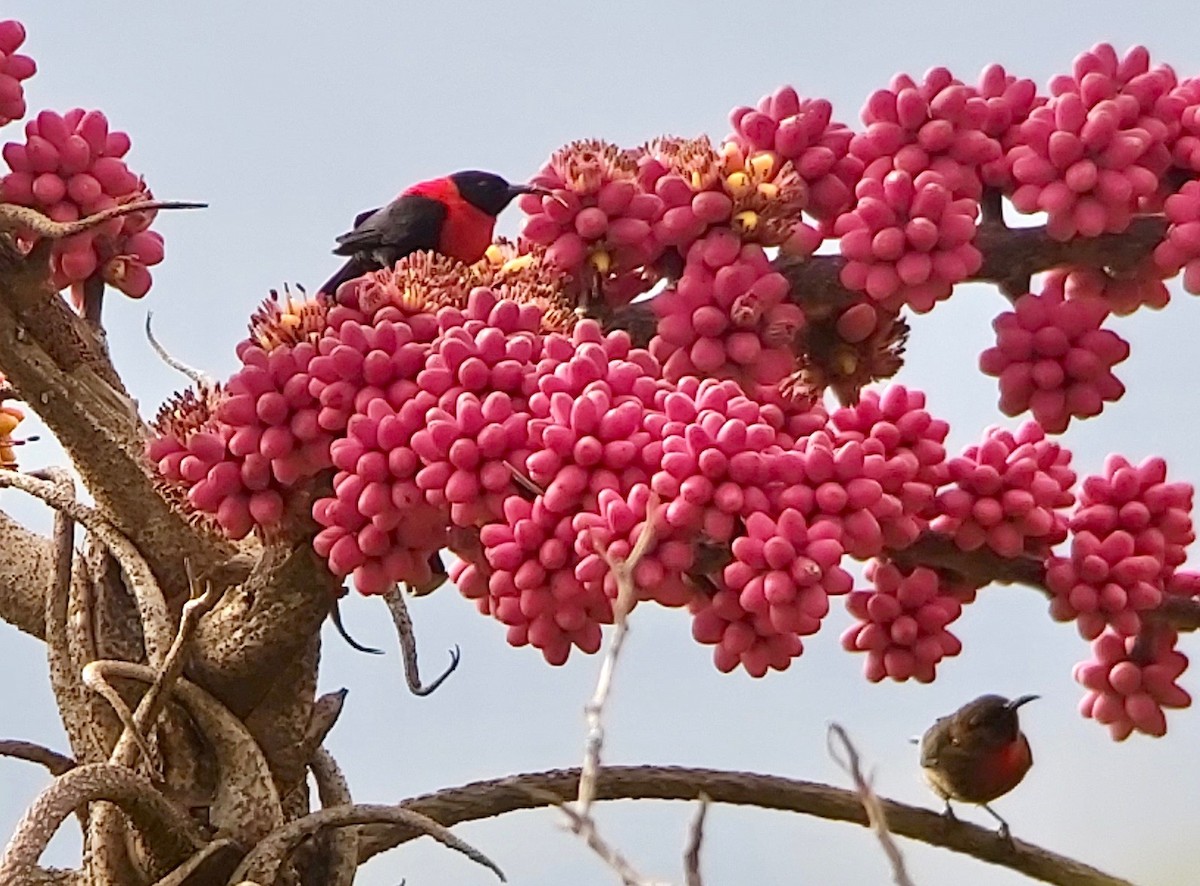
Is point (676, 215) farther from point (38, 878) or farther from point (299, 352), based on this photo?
point (38, 878)

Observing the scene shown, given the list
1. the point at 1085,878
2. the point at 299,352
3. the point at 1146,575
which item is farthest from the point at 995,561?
the point at 299,352

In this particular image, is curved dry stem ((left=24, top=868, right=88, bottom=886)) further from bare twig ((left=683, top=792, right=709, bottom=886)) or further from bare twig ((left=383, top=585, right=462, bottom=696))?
bare twig ((left=683, top=792, right=709, bottom=886))

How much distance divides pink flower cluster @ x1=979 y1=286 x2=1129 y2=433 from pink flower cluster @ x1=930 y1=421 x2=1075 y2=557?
4 cm

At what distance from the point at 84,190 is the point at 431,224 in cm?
16

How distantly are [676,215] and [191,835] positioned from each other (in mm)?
343

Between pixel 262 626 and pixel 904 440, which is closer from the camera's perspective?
pixel 904 440

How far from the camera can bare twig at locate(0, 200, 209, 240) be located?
0.67 m

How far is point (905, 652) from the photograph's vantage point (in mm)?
781

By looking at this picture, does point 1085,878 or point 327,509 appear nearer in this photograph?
point 327,509

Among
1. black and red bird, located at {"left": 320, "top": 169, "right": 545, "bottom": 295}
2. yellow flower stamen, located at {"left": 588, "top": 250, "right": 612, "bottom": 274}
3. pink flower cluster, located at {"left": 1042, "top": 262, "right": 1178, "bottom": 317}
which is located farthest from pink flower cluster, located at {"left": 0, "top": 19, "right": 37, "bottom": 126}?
pink flower cluster, located at {"left": 1042, "top": 262, "right": 1178, "bottom": 317}

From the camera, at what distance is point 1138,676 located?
0.80 m

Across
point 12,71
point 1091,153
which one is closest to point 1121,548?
point 1091,153

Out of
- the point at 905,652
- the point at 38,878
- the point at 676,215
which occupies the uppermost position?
the point at 676,215

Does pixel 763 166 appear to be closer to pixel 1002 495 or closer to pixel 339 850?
pixel 1002 495
